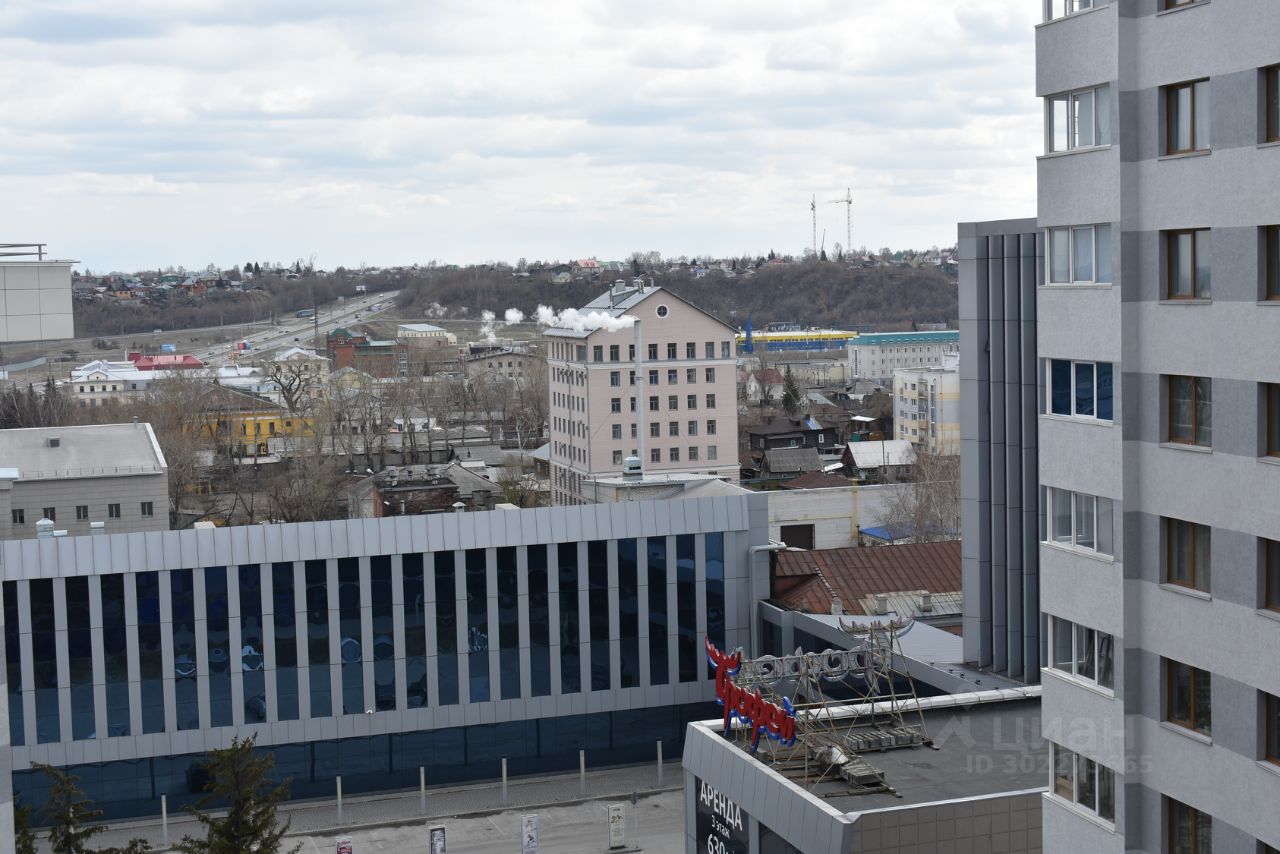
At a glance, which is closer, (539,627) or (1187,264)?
(1187,264)

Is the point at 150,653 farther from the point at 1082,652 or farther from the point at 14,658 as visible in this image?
the point at 1082,652

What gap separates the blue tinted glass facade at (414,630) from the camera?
3659cm

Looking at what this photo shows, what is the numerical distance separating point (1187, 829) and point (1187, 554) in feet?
8.25

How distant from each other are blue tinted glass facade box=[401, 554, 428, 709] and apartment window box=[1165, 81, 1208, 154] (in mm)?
25406

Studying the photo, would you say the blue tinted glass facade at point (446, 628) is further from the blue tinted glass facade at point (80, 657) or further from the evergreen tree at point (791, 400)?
the evergreen tree at point (791, 400)

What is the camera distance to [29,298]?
15.5 m

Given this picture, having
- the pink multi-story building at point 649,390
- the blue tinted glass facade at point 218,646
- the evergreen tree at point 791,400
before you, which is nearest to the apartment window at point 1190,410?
the blue tinted glass facade at point 218,646

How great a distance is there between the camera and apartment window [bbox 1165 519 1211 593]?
13734 millimetres

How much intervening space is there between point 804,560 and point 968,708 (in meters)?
14.3

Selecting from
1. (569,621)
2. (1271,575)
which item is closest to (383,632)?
(569,621)

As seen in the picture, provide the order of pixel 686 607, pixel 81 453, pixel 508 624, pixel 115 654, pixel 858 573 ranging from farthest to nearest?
1. pixel 81 453
2. pixel 858 573
3. pixel 686 607
4. pixel 508 624
5. pixel 115 654

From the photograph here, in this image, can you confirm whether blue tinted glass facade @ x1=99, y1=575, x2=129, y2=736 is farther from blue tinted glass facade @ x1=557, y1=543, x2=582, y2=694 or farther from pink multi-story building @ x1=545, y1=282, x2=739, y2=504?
pink multi-story building @ x1=545, y1=282, x2=739, y2=504

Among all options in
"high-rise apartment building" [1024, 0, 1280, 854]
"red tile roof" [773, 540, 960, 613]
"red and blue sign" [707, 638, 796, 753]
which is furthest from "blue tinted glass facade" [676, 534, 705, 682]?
"high-rise apartment building" [1024, 0, 1280, 854]

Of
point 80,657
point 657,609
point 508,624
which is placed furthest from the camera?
point 657,609
